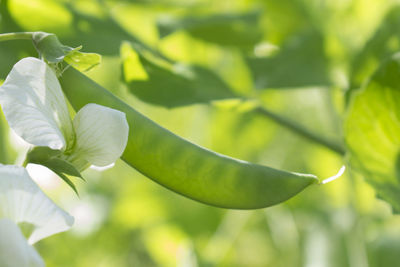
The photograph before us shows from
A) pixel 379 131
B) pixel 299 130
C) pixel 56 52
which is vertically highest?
pixel 56 52

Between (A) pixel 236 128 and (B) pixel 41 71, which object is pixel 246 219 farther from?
(B) pixel 41 71

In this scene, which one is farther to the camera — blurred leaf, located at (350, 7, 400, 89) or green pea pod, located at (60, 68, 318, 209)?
blurred leaf, located at (350, 7, 400, 89)

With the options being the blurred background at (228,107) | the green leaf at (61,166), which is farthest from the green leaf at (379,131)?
the green leaf at (61,166)

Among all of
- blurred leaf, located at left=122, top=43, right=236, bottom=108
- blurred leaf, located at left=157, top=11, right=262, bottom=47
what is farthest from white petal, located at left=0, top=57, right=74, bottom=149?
blurred leaf, located at left=157, top=11, right=262, bottom=47

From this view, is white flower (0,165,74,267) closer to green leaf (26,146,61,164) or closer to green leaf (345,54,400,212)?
green leaf (26,146,61,164)

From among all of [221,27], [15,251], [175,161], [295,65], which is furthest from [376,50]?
[15,251]

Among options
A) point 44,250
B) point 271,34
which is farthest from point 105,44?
point 44,250

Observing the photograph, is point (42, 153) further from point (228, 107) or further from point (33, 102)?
point (228, 107)
